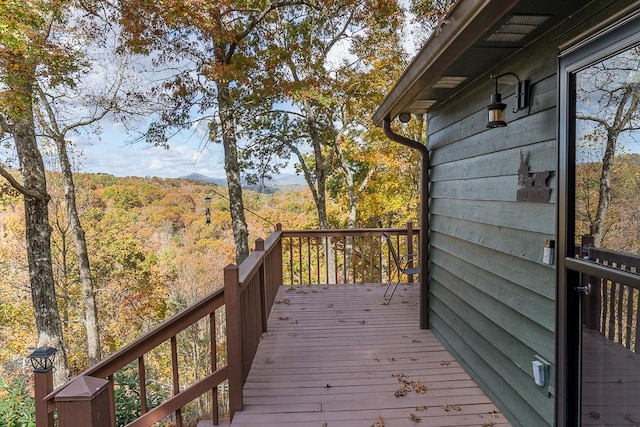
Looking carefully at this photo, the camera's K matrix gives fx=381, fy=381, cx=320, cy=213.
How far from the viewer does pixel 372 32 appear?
414 inches

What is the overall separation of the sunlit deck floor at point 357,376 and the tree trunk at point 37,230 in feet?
18.9

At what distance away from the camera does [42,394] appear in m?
2.28

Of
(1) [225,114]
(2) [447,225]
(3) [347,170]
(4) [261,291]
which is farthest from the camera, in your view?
(3) [347,170]

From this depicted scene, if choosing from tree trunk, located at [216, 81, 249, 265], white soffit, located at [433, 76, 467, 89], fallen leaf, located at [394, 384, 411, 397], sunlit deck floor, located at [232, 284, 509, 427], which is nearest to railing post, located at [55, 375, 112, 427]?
sunlit deck floor, located at [232, 284, 509, 427]

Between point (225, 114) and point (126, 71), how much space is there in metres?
4.41

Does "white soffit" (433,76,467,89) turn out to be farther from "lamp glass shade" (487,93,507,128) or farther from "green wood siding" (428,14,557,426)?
"lamp glass shade" (487,93,507,128)

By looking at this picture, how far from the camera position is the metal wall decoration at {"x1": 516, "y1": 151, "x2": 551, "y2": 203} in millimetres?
2004

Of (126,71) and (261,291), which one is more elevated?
(126,71)

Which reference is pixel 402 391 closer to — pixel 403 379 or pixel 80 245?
pixel 403 379

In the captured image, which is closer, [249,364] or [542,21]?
[542,21]

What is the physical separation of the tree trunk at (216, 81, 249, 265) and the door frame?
24.8ft

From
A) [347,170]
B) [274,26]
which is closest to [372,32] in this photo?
[274,26]

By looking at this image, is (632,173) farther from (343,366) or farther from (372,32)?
(372,32)

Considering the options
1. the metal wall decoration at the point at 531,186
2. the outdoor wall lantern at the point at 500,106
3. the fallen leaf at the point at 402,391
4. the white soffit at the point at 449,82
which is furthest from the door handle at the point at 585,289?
the white soffit at the point at 449,82
